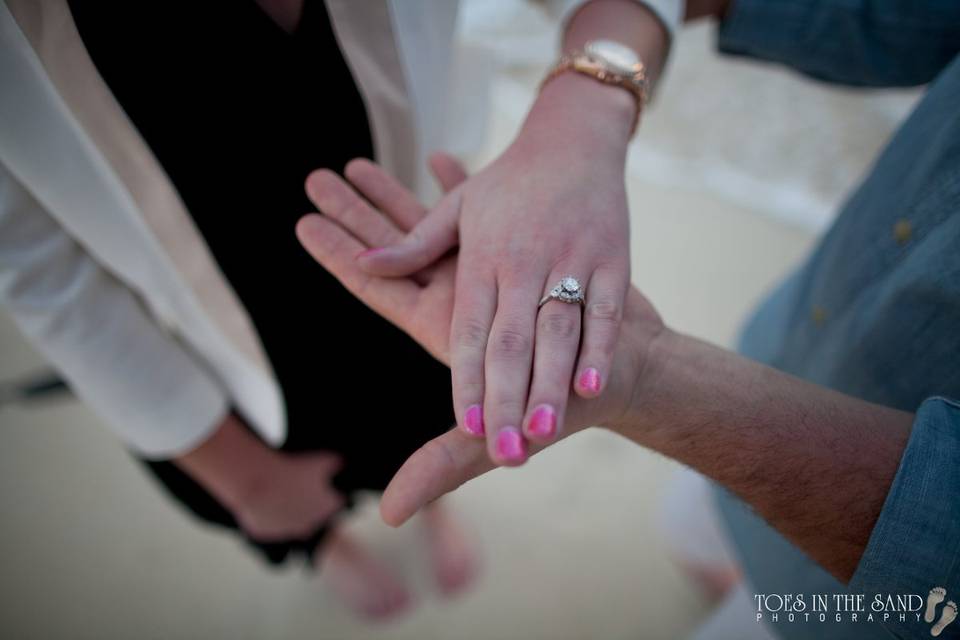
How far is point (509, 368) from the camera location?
1.65ft

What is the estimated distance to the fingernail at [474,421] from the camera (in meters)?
0.49

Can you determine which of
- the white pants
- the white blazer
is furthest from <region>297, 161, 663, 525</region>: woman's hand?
the white pants

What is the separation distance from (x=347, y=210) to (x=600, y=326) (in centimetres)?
34

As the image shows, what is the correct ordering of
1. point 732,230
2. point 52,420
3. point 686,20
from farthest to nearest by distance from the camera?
point 732,230
point 52,420
point 686,20

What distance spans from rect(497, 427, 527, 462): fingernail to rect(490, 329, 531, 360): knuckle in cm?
8

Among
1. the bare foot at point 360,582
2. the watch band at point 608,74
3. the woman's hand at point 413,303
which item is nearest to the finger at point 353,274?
the woman's hand at point 413,303

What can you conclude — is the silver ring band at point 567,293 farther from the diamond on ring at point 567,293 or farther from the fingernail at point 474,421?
the fingernail at point 474,421

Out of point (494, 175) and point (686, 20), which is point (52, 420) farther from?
point (686, 20)

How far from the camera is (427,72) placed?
738mm

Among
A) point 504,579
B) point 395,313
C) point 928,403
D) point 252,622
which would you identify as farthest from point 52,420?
point 928,403

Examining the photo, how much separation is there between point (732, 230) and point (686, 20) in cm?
125

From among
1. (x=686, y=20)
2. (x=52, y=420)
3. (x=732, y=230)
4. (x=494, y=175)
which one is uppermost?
(x=686, y=20)

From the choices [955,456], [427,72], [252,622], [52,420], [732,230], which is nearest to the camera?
[955,456]

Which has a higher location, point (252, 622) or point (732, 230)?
point (732, 230)
